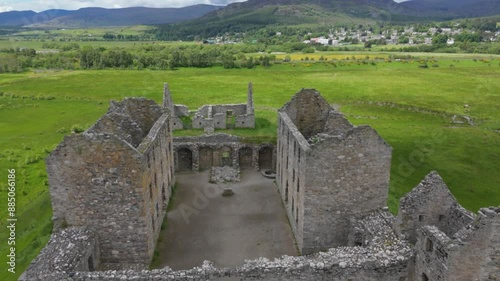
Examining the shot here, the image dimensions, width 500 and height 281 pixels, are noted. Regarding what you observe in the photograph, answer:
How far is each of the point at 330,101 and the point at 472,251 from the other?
5944 centimetres

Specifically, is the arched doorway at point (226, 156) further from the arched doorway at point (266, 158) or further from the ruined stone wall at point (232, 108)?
the ruined stone wall at point (232, 108)

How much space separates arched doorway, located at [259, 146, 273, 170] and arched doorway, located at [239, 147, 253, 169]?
3.15 ft

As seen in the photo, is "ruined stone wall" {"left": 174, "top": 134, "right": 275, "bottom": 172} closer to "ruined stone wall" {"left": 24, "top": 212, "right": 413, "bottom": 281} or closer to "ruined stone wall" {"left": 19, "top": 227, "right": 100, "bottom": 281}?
"ruined stone wall" {"left": 19, "top": 227, "right": 100, "bottom": 281}

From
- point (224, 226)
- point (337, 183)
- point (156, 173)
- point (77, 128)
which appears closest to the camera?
point (337, 183)

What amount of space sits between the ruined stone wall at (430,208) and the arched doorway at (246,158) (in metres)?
19.1

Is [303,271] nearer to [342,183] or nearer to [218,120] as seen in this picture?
[342,183]

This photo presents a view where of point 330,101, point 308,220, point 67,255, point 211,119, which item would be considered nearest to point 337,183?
point 308,220

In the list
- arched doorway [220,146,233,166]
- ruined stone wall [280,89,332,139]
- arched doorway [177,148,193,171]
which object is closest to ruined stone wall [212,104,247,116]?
arched doorway [177,148,193,171]

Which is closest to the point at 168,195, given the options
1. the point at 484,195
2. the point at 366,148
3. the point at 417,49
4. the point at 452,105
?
the point at 366,148

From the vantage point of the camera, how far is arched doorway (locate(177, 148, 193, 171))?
35141 millimetres

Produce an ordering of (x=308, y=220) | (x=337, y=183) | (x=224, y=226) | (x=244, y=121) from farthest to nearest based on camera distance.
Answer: (x=244, y=121)
(x=224, y=226)
(x=308, y=220)
(x=337, y=183)

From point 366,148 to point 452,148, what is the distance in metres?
29.6

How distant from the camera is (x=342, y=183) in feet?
67.9

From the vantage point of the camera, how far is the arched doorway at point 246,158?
35.7m
